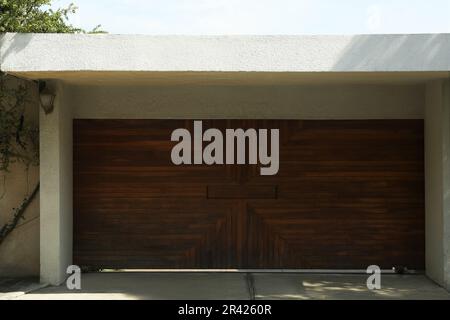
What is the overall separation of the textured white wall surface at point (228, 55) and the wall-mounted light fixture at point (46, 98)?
36.7 inches

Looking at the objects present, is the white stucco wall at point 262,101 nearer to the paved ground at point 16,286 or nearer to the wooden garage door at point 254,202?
the wooden garage door at point 254,202

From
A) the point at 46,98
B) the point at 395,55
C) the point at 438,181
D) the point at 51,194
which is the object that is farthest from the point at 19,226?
the point at 438,181

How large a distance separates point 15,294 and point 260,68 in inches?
183

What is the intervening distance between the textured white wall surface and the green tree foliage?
19.4 feet

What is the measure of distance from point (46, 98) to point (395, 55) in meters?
5.07

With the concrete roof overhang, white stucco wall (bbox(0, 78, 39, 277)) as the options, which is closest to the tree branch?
white stucco wall (bbox(0, 78, 39, 277))

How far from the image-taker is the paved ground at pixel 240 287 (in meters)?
9.42

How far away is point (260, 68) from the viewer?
361 inches

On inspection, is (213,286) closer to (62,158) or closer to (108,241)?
(108,241)

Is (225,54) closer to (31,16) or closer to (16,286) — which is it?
(16,286)

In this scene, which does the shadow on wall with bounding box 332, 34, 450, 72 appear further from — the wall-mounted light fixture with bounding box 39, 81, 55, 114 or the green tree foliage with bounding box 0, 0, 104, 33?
the green tree foliage with bounding box 0, 0, 104, 33

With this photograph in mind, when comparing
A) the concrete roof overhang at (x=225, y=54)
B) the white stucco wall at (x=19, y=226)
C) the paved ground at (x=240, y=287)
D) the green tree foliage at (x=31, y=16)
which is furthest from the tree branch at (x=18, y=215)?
the green tree foliage at (x=31, y=16)

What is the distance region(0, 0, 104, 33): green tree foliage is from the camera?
1465cm

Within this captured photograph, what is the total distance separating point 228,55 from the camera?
9172 millimetres
